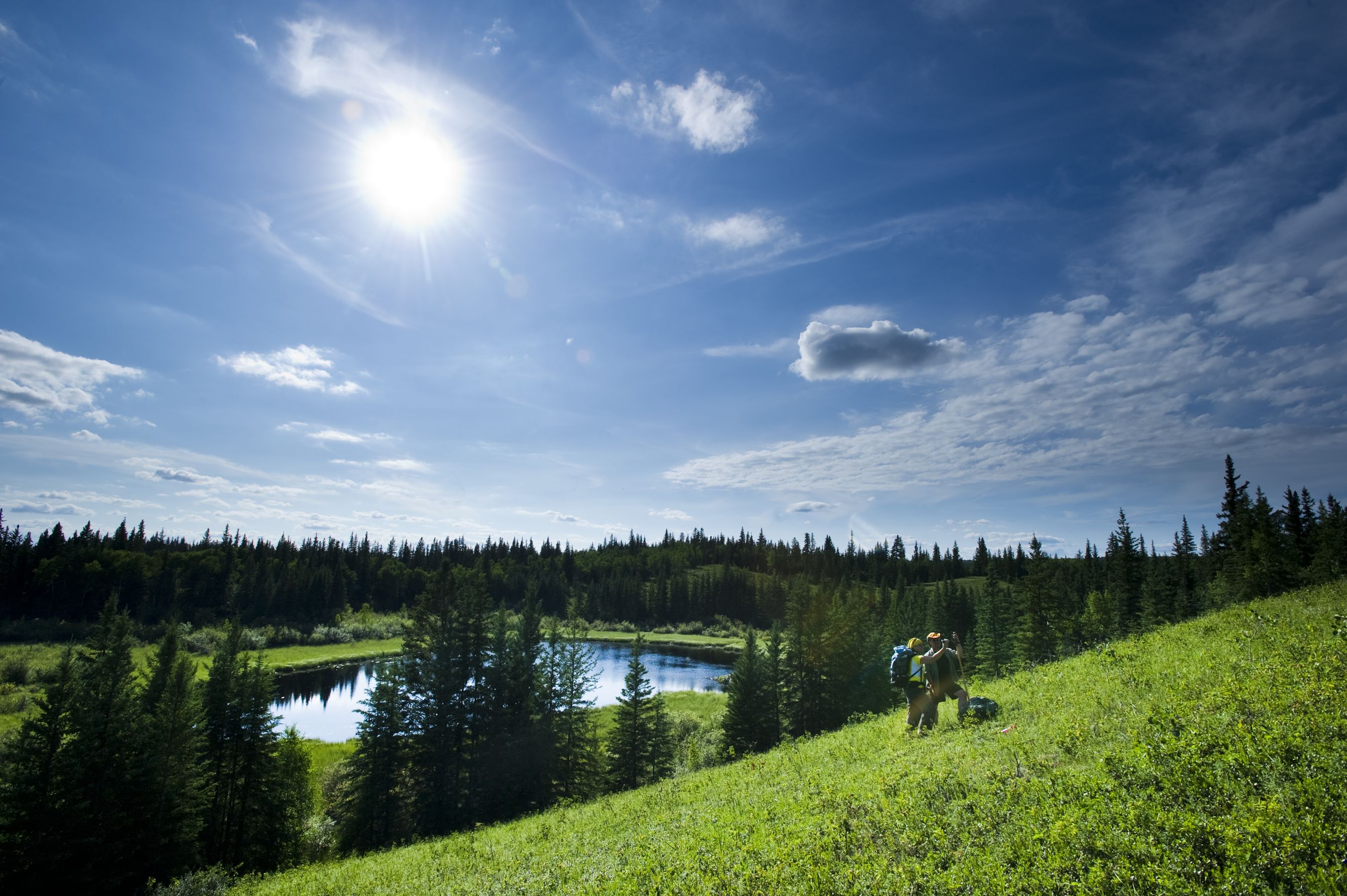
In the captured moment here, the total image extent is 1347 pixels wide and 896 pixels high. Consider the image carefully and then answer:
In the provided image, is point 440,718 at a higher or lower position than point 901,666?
lower

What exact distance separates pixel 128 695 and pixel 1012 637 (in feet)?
268

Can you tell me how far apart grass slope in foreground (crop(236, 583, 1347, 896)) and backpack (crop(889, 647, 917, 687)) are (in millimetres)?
1647

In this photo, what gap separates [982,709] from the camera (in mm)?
16188

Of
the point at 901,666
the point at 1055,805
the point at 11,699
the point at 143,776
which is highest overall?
the point at 901,666

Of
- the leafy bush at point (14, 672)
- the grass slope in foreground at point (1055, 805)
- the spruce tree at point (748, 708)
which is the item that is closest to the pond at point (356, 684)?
the spruce tree at point (748, 708)

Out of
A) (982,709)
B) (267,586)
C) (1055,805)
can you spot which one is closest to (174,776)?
(982,709)

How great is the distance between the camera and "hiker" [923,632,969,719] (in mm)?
16812

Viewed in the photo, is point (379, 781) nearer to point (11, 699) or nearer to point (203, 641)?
point (11, 699)

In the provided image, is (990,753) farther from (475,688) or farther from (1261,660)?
(475,688)

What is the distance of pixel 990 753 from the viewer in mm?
12266

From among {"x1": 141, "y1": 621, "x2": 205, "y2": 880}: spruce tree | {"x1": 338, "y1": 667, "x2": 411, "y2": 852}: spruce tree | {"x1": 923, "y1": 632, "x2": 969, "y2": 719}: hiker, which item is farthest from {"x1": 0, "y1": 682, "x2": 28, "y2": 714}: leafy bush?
{"x1": 923, "y1": 632, "x2": 969, "y2": 719}: hiker

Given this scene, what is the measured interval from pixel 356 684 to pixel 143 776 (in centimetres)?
6984

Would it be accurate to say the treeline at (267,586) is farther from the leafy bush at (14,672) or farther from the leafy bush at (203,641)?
the leafy bush at (14,672)

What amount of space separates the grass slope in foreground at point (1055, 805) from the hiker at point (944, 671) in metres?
0.92
